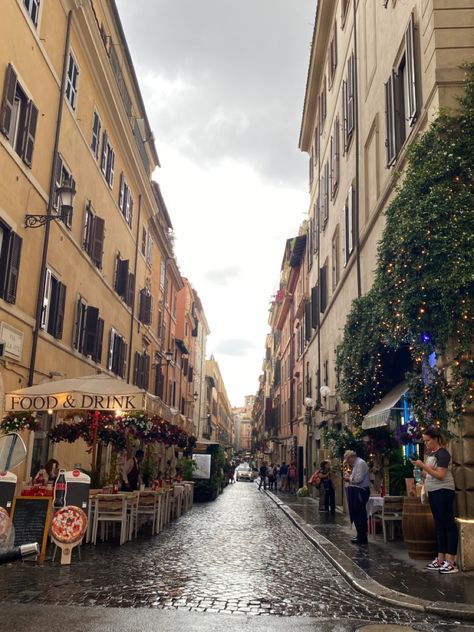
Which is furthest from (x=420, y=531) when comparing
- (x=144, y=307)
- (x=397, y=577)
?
(x=144, y=307)

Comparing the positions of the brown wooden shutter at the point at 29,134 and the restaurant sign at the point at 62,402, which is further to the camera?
the brown wooden shutter at the point at 29,134

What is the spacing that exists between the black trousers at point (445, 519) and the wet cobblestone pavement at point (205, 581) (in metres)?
1.44

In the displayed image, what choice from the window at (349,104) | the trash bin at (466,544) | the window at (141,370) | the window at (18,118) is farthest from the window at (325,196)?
the trash bin at (466,544)

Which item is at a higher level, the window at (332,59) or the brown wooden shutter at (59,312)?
the window at (332,59)

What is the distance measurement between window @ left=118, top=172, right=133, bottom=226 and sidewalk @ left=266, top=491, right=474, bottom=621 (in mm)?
16069

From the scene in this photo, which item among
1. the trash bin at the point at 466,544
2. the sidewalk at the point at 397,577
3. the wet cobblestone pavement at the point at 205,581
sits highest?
the trash bin at the point at 466,544

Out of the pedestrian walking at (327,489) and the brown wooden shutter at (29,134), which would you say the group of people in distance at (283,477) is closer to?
the pedestrian walking at (327,489)

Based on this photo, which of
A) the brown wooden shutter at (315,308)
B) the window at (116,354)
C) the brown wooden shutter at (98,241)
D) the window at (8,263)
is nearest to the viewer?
the window at (8,263)

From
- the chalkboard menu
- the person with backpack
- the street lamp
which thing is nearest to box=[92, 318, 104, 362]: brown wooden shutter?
the street lamp

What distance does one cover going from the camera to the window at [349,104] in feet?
62.8

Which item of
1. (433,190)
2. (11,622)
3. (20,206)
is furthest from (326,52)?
(11,622)

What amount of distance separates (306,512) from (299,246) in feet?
64.5

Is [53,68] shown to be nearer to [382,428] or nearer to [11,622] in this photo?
[382,428]

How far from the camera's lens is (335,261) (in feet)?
74.7
